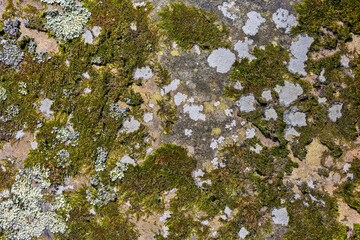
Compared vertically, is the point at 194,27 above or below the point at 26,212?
above

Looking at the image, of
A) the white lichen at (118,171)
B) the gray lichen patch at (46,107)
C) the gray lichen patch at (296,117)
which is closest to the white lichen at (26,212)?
the gray lichen patch at (46,107)

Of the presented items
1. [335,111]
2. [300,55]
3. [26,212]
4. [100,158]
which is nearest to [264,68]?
[300,55]

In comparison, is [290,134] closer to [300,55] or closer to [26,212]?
[300,55]

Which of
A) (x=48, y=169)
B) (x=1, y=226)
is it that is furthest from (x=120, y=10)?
(x=1, y=226)

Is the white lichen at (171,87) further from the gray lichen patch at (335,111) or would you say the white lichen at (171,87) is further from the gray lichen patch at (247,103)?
the gray lichen patch at (335,111)

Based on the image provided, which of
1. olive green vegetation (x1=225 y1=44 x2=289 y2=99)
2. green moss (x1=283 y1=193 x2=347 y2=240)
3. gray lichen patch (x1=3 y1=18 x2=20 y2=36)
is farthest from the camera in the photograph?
gray lichen patch (x1=3 y1=18 x2=20 y2=36)

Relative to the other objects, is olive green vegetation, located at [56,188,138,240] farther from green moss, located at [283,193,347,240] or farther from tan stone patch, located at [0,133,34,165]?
green moss, located at [283,193,347,240]

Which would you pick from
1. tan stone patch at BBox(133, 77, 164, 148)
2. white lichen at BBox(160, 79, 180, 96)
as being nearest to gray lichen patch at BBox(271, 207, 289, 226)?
tan stone patch at BBox(133, 77, 164, 148)
